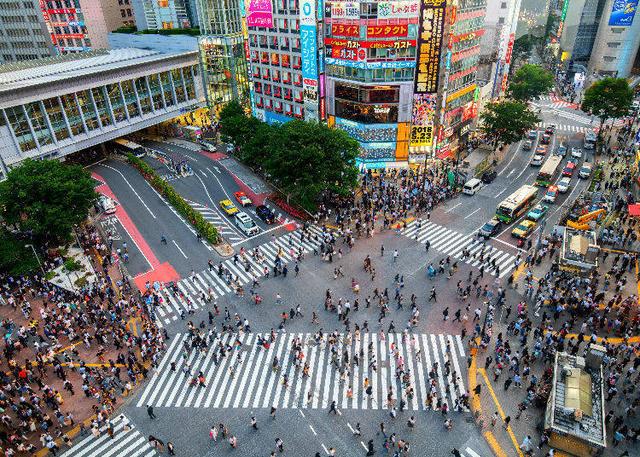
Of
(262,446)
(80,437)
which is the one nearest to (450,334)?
(262,446)

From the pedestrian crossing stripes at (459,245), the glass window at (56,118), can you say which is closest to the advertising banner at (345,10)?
the pedestrian crossing stripes at (459,245)

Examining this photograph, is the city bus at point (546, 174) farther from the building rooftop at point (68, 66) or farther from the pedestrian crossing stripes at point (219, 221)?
the building rooftop at point (68, 66)

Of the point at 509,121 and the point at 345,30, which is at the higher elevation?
the point at 345,30

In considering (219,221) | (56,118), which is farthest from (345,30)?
(56,118)

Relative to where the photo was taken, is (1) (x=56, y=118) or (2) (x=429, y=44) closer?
(2) (x=429, y=44)

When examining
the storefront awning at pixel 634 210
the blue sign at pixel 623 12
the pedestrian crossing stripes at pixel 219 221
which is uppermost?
the blue sign at pixel 623 12

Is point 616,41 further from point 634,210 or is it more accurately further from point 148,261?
point 148,261
